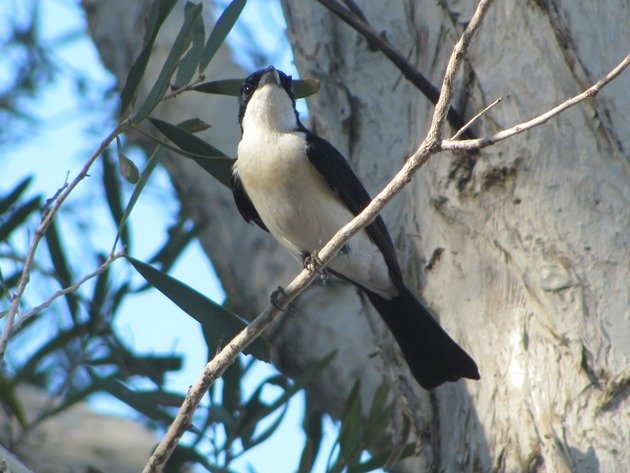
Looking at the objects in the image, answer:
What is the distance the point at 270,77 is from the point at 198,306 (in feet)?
3.80

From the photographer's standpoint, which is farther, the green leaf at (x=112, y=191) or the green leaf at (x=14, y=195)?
the green leaf at (x=112, y=191)

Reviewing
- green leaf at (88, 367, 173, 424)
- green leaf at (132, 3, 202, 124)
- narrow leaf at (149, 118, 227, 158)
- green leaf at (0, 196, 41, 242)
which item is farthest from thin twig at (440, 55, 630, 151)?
green leaf at (0, 196, 41, 242)

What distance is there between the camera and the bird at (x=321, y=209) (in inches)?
131

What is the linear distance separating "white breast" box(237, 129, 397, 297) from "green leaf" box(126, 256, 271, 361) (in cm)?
56

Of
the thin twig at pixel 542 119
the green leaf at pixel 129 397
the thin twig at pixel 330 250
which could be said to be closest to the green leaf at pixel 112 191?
the green leaf at pixel 129 397

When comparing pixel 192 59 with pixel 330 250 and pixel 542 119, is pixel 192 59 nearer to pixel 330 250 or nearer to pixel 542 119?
pixel 330 250

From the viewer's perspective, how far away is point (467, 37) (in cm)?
206

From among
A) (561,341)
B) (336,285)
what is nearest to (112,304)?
(336,285)

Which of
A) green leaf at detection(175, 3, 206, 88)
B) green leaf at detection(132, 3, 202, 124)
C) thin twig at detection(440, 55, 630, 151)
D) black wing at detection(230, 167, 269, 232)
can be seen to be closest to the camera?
thin twig at detection(440, 55, 630, 151)

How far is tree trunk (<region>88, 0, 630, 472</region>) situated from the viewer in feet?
8.84

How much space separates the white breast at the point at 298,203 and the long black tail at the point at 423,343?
81 mm

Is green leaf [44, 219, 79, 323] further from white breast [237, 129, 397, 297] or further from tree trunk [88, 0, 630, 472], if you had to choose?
tree trunk [88, 0, 630, 472]

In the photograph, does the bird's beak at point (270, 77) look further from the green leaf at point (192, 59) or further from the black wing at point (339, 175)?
the green leaf at point (192, 59)

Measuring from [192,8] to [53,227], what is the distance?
217 centimetres
